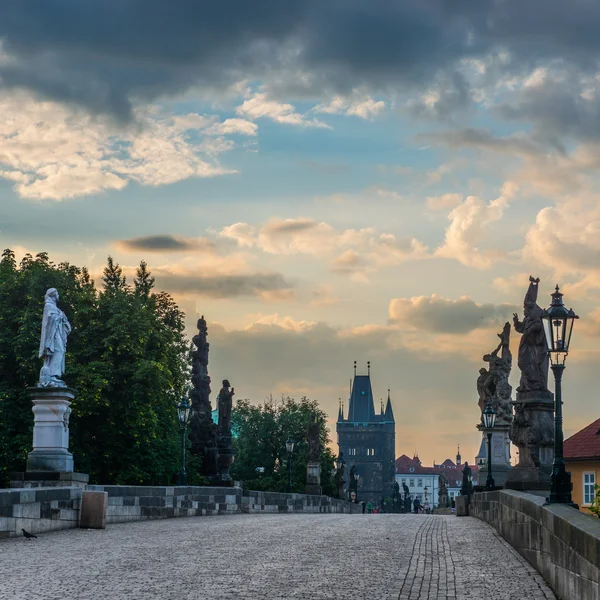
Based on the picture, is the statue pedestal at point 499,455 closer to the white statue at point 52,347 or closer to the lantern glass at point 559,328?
the white statue at point 52,347

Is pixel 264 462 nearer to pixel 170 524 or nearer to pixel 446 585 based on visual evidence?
pixel 170 524

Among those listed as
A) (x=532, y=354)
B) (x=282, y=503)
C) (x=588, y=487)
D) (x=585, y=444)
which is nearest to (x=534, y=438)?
(x=532, y=354)

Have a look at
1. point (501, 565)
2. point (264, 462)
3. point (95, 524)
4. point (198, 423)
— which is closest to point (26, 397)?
point (198, 423)

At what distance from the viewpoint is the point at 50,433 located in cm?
2458

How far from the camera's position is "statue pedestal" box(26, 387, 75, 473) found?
24.4 metres

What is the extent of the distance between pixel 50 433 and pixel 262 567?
39.9 ft

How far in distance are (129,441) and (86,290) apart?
663cm

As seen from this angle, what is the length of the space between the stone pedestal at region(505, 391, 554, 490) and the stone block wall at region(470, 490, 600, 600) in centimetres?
569

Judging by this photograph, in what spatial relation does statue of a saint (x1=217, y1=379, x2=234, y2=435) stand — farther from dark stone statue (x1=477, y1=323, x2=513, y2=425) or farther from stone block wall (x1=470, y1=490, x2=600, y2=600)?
stone block wall (x1=470, y1=490, x2=600, y2=600)

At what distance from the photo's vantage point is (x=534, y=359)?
24.5 meters

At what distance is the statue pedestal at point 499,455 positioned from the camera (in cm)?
3878

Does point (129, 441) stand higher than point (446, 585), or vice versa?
point (129, 441)

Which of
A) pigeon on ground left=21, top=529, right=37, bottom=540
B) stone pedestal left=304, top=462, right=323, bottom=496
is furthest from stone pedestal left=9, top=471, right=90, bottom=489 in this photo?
stone pedestal left=304, top=462, right=323, bottom=496

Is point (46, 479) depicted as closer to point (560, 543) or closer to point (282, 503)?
point (560, 543)
